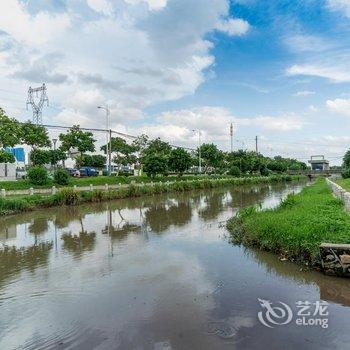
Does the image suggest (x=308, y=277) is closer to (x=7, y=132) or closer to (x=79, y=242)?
(x=79, y=242)

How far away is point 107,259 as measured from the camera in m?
12.5

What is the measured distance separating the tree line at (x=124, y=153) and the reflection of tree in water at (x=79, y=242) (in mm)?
19054

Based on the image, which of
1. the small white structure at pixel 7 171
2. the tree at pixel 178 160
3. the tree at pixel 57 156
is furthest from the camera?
the tree at pixel 57 156

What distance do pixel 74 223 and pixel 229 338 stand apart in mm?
16300

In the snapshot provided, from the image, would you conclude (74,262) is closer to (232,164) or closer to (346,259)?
(346,259)

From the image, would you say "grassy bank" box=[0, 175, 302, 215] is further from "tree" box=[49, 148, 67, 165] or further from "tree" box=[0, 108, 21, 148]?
"tree" box=[49, 148, 67, 165]

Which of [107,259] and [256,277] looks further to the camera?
[107,259]

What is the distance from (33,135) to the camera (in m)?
44.3

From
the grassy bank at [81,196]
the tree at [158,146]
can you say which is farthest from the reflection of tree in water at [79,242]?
the tree at [158,146]

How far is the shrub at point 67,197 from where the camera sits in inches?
1172

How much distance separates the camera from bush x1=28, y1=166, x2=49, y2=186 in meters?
37.0

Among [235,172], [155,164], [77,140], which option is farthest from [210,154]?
[77,140]

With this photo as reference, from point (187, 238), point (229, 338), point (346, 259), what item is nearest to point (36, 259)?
point (187, 238)

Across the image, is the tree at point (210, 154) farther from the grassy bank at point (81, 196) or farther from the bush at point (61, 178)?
the bush at point (61, 178)
